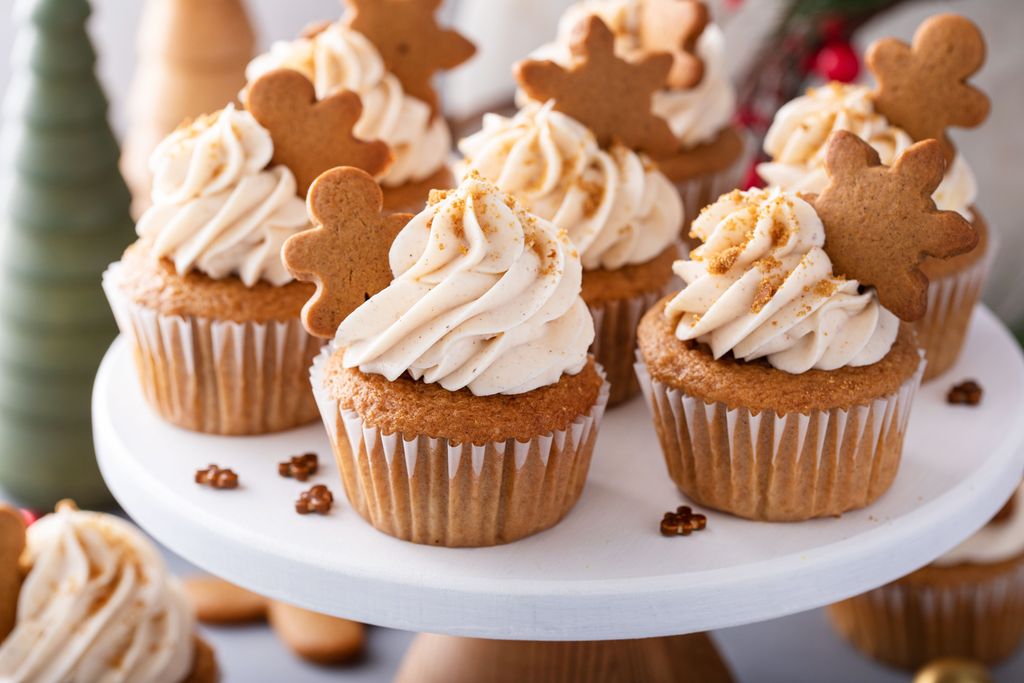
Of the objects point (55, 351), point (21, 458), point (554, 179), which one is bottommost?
point (21, 458)

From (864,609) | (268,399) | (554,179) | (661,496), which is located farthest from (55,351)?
(864,609)

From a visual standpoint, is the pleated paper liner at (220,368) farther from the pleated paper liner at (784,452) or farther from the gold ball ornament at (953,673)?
the gold ball ornament at (953,673)

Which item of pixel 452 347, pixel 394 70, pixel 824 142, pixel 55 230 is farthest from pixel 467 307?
pixel 55 230

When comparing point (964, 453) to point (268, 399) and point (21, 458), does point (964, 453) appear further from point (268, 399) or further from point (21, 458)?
point (21, 458)

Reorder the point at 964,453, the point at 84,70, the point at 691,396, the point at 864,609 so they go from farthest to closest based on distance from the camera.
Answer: the point at 84,70 < the point at 864,609 < the point at 964,453 < the point at 691,396

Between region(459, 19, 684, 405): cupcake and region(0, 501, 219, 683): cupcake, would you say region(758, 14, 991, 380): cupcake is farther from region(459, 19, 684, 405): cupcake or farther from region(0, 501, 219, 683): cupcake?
region(0, 501, 219, 683): cupcake

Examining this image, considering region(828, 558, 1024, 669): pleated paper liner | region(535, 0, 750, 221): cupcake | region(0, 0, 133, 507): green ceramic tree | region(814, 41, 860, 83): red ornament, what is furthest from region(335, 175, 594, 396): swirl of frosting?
region(814, 41, 860, 83): red ornament

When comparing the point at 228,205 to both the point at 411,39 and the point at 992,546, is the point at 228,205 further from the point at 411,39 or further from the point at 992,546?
the point at 992,546
